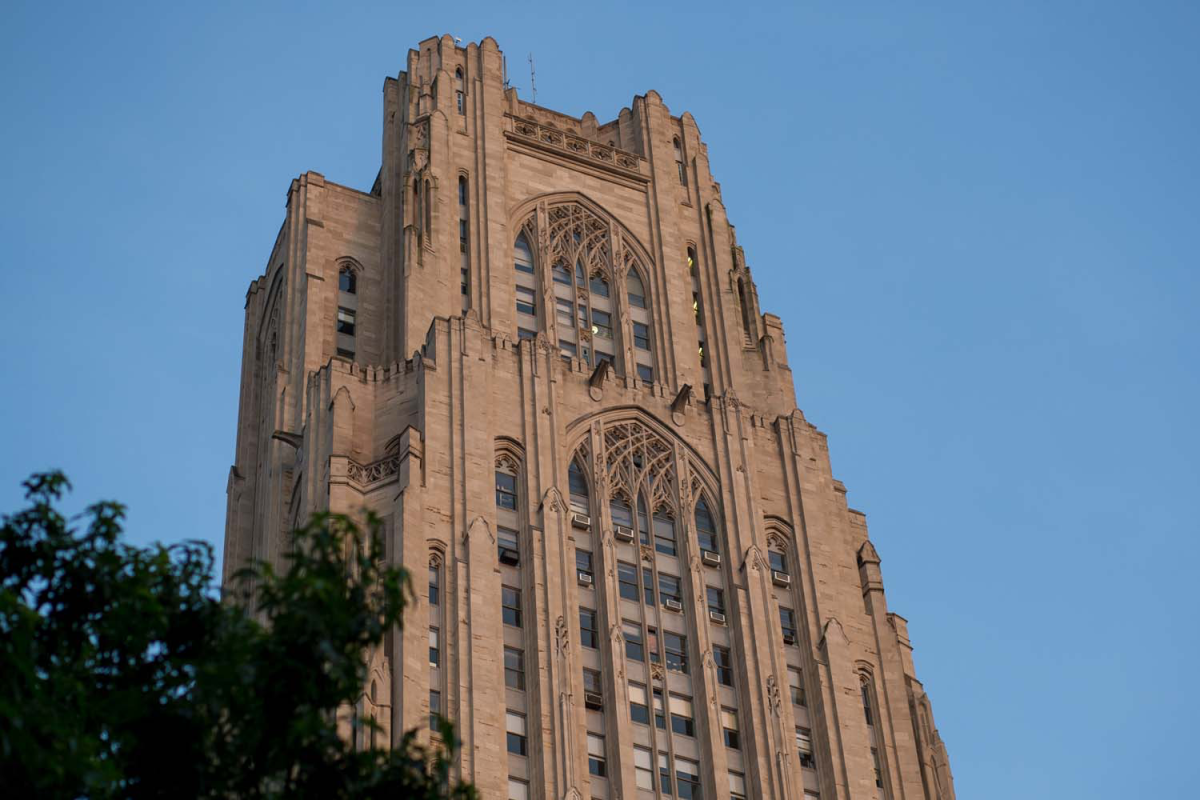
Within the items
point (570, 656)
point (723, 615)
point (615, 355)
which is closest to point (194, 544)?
point (570, 656)

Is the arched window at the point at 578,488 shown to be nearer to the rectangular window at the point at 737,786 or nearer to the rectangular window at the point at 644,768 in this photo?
the rectangular window at the point at 644,768

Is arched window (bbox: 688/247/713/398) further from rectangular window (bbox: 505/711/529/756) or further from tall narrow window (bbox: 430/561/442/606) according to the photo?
rectangular window (bbox: 505/711/529/756)

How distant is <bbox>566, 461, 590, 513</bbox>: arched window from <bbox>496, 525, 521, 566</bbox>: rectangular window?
278 centimetres

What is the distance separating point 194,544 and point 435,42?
181 ft

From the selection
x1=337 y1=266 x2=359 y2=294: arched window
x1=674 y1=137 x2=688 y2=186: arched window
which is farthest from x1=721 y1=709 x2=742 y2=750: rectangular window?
x1=674 y1=137 x2=688 y2=186: arched window

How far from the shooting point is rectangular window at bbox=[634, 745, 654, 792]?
2232 inches

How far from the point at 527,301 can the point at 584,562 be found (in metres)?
Answer: 12.5

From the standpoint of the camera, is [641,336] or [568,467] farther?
[641,336]

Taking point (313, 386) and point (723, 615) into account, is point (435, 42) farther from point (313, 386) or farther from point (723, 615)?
point (723, 615)

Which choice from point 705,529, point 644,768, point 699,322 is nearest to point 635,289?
point 699,322

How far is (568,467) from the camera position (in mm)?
64312

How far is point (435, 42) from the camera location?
80.3m

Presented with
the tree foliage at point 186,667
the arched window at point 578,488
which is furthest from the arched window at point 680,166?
the tree foliage at point 186,667

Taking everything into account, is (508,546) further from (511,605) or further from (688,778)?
(688,778)
